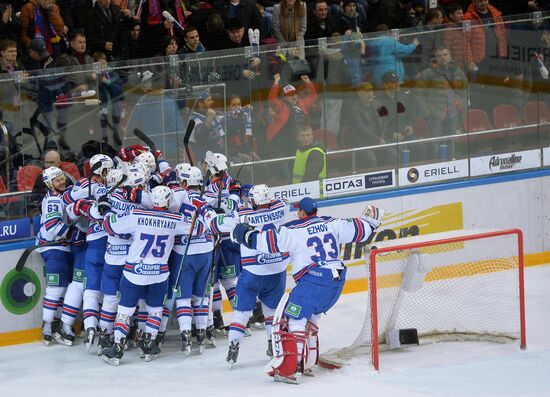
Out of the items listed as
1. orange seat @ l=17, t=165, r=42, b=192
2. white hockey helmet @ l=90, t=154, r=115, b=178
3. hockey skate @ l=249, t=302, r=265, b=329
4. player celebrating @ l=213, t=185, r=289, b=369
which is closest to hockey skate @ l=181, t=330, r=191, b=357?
player celebrating @ l=213, t=185, r=289, b=369

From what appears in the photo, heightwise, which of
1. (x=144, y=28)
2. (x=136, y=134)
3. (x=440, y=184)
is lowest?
(x=440, y=184)

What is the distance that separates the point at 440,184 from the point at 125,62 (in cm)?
292

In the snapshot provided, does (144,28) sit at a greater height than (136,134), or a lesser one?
greater

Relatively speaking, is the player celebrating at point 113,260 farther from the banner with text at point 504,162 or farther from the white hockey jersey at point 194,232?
the banner with text at point 504,162

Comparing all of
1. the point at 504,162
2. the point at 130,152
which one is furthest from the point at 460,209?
the point at 130,152

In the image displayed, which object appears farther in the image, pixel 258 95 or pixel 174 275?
pixel 258 95

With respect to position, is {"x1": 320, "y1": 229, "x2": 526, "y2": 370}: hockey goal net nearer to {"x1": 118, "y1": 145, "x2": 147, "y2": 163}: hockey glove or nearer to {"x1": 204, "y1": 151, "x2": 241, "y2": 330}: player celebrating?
{"x1": 204, "y1": 151, "x2": 241, "y2": 330}: player celebrating

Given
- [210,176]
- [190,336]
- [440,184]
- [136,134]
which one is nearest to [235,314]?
[190,336]

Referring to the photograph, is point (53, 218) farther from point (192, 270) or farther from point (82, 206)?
point (192, 270)

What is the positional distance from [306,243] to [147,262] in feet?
3.83

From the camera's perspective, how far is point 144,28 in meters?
10.9

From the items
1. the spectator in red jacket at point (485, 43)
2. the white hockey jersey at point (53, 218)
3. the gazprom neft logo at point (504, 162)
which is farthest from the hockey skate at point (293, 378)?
the spectator in red jacket at point (485, 43)

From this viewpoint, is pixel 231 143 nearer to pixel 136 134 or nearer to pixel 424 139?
pixel 136 134

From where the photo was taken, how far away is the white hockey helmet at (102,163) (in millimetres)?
9094
